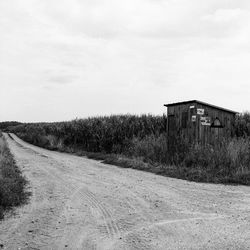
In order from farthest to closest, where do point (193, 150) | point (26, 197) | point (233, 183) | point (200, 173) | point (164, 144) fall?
point (164, 144) < point (193, 150) < point (200, 173) < point (233, 183) < point (26, 197)

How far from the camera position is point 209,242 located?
12.6 feet

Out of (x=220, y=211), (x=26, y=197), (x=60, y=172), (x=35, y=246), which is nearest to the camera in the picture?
(x=35, y=246)

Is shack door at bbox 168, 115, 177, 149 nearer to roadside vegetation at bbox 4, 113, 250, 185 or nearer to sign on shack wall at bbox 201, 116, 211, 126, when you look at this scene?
roadside vegetation at bbox 4, 113, 250, 185

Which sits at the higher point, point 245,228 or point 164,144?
point 164,144

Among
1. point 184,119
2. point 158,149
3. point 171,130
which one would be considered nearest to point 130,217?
point 158,149

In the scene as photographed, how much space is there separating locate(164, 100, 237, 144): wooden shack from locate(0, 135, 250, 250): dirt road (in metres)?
4.95

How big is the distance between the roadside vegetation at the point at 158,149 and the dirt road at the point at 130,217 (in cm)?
148

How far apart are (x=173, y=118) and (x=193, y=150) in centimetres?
284

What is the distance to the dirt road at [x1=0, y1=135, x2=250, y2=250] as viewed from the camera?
394cm

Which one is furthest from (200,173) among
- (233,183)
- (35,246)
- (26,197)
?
(35,246)

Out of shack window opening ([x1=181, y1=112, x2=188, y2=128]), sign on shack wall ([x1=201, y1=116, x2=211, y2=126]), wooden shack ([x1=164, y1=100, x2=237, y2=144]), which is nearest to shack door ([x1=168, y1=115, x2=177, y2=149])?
wooden shack ([x1=164, y1=100, x2=237, y2=144])

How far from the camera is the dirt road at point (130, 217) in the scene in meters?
3.94

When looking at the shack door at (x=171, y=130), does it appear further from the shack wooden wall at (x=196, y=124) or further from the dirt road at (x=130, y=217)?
the dirt road at (x=130, y=217)

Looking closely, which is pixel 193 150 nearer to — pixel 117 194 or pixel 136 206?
pixel 117 194
